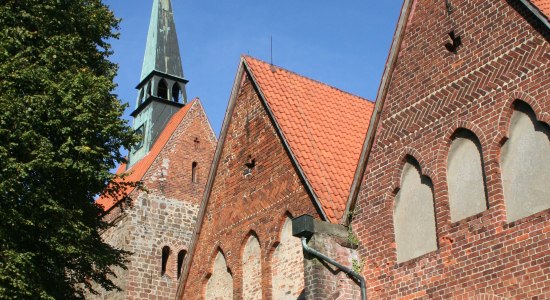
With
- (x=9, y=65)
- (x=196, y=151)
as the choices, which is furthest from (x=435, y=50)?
(x=196, y=151)

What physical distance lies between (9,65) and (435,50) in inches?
306

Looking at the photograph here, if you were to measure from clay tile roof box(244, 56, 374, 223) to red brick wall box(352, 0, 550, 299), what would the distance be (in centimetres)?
119

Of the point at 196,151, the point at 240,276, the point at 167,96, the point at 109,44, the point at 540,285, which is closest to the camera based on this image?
the point at 540,285

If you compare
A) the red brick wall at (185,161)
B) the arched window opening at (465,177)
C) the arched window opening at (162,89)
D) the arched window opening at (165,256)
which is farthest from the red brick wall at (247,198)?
the arched window opening at (162,89)

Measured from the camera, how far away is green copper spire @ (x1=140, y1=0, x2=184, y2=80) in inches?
1483

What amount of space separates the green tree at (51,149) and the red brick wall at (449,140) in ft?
18.2

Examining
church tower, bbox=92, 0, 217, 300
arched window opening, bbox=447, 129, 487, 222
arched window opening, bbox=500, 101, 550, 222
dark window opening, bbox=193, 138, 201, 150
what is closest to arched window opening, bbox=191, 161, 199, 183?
church tower, bbox=92, 0, 217, 300

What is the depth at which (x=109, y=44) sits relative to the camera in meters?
17.8

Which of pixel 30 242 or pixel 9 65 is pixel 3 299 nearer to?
pixel 30 242

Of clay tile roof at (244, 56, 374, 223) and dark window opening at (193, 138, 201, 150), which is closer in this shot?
clay tile roof at (244, 56, 374, 223)

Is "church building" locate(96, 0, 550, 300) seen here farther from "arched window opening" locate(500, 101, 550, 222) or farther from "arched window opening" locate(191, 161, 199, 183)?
"arched window opening" locate(191, 161, 199, 183)

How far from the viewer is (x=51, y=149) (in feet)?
45.9

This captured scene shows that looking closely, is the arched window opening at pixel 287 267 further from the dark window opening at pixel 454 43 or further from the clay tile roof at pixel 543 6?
the clay tile roof at pixel 543 6

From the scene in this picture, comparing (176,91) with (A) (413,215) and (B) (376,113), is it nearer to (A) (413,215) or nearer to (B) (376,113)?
(B) (376,113)
